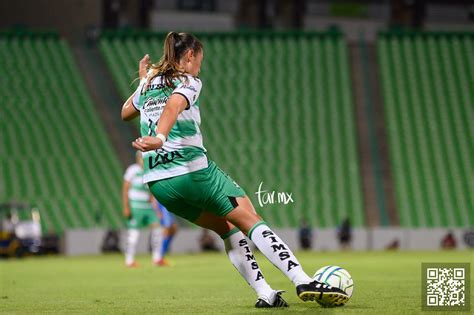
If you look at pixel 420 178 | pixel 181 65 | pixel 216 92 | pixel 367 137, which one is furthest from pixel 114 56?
pixel 181 65

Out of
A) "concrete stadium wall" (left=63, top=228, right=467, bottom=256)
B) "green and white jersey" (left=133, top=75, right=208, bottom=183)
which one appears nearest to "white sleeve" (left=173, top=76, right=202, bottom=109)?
"green and white jersey" (left=133, top=75, right=208, bottom=183)

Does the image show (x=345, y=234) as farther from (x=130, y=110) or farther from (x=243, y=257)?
(x=130, y=110)

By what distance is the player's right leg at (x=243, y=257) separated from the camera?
8.57 metres

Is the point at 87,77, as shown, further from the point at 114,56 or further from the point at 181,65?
the point at 181,65

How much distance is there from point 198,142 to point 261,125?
2707 cm

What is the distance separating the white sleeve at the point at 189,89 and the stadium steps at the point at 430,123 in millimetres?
24914

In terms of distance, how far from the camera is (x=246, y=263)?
8.73 meters

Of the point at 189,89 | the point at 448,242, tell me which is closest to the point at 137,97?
the point at 189,89

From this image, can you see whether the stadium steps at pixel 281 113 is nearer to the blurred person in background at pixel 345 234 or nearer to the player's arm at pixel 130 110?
the blurred person in background at pixel 345 234

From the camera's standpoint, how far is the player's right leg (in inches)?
337

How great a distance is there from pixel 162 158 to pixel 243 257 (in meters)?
1.23

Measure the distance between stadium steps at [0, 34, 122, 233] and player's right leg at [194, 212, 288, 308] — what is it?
883 inches

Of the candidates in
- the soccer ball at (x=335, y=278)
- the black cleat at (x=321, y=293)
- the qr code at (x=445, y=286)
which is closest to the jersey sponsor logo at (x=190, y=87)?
the black cleat at (x=321, y=293)

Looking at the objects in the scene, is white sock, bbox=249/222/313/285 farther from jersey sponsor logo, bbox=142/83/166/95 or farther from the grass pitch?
jersey sponsor logo, bbox=142/83/166/95
